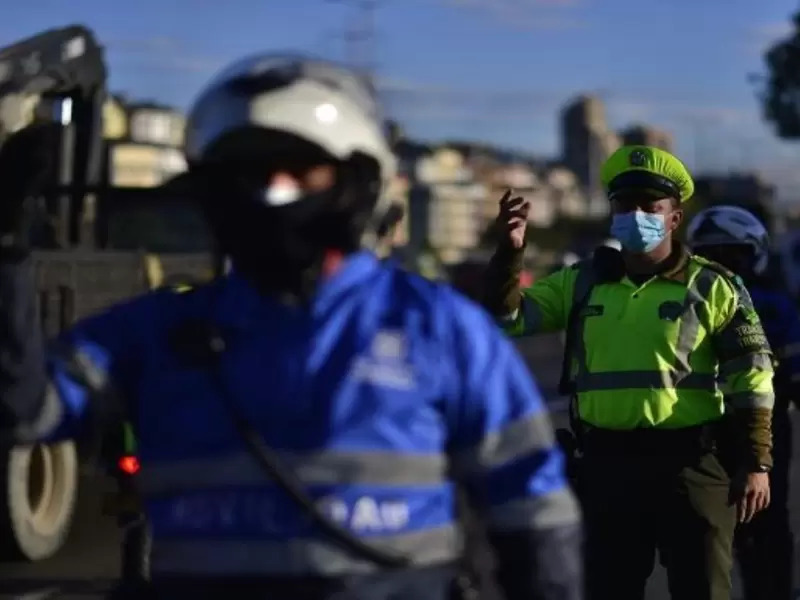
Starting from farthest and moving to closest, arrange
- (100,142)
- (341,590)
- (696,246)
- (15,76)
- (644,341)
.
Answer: (100,142)
(15,76)
(696,246)
(644,341)
(341,590)

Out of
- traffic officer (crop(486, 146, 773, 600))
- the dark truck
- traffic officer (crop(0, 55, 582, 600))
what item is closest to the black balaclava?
traffic officer (crop(0, 55, 582, 600))

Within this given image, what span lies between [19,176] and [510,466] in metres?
0.90

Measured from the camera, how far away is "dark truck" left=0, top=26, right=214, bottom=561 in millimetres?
10344

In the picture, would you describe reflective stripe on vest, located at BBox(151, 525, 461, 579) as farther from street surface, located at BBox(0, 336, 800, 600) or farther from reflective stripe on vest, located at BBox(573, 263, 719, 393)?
street surface, located at BBox(0, 336, 800, 600)

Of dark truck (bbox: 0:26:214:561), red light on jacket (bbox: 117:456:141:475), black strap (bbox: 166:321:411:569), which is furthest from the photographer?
dark truck (bbox: 0:26:214:561)

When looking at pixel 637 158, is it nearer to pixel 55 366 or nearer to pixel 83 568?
pixel 55 366

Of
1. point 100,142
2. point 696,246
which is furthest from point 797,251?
point 696,246

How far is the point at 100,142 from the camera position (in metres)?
12.4

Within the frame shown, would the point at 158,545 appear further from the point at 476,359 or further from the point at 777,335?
the point at 777,335

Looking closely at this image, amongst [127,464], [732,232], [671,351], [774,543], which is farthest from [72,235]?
[671,351]

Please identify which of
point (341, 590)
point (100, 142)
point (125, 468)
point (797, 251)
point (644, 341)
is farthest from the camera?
point (797, 251)

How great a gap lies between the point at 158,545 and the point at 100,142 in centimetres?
946

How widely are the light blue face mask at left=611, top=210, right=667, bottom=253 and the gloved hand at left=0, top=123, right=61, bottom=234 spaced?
2866mm

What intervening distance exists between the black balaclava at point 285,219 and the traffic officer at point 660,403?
2.45 m
